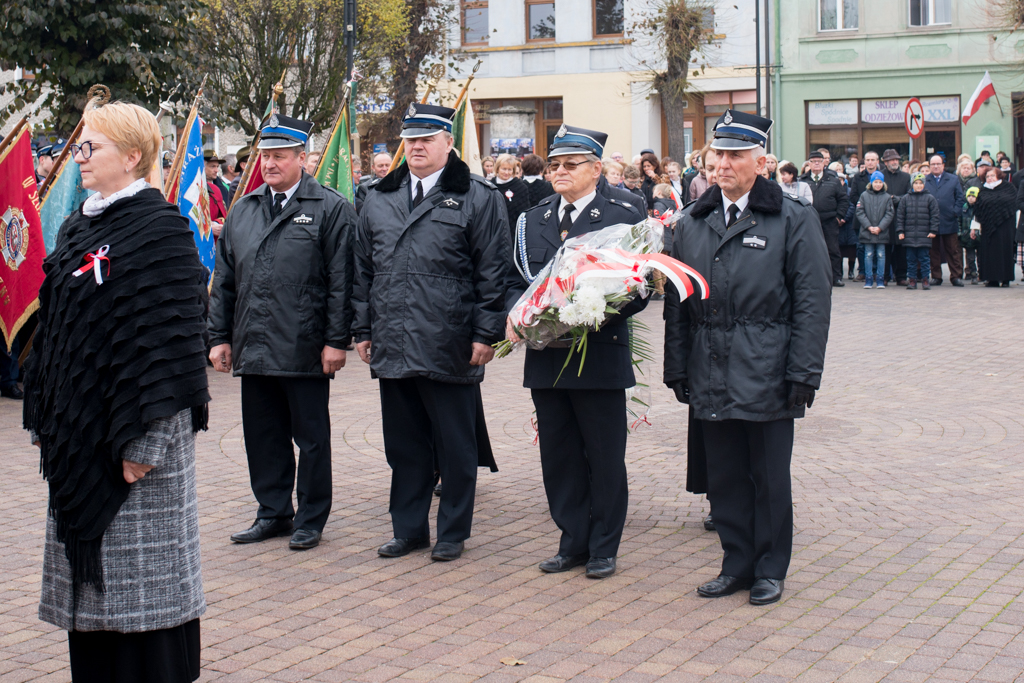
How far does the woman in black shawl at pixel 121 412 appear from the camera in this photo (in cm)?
354

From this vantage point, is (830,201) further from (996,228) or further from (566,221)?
(566,221)

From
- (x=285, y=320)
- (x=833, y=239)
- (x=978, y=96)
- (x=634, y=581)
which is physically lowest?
(x=634, y=581)

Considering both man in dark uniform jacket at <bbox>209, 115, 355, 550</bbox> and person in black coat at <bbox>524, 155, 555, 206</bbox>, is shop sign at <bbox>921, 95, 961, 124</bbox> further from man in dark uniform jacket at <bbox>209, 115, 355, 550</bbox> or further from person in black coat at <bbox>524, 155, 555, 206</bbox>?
man in dark uniform jacket at <bbox>209, 115, 355, 550</bbox>

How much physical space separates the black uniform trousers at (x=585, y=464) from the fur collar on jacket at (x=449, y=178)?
110 centimetres

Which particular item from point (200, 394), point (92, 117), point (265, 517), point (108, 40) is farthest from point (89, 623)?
point (108, 40)

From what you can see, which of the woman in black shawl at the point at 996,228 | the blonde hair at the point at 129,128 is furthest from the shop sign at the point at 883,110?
the blonde hair at the point at 129,128

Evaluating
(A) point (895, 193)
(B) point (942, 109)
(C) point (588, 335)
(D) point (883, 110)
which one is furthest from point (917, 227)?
(D) point (883, 110)

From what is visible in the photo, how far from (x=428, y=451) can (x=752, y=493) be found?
1677 millimetres

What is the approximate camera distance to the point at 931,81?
3366cm

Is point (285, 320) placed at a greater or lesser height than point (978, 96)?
lesser

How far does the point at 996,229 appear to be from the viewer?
19.2 meters

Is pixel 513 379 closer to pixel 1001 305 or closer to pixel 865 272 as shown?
pixel 1001 305

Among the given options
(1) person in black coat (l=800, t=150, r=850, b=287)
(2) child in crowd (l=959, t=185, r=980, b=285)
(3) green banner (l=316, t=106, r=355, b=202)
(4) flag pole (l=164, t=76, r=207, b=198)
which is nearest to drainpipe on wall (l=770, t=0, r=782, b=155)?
(2) child in crowd (l=959, t=185, r=980, b=285)

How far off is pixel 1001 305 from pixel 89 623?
1552 cm
